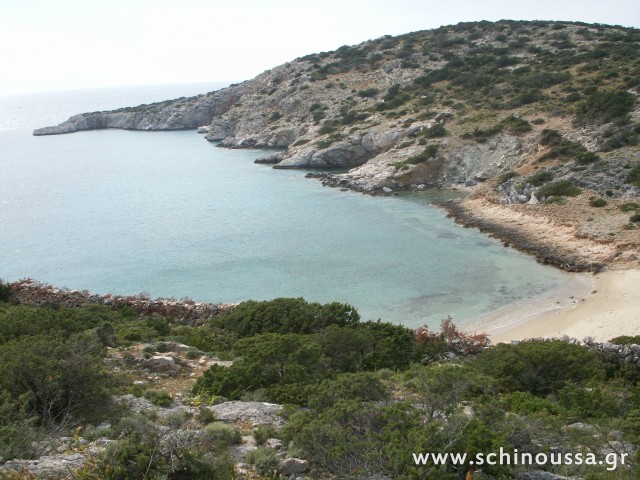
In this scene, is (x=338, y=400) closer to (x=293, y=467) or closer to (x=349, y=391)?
(x=349, y=391)

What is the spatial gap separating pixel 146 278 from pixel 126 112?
91.9m

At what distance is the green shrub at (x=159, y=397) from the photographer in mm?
9617

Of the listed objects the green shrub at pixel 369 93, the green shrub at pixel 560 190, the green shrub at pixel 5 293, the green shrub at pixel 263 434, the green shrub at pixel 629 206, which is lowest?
the green shrub at pixel 5 293

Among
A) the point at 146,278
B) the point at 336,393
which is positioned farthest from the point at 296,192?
the point at 336,393

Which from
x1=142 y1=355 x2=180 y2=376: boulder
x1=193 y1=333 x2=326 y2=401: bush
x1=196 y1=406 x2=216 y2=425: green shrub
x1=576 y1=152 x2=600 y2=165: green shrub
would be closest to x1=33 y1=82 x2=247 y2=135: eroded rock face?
x1=576 y1=152 x2=600 y2=165: green shrub

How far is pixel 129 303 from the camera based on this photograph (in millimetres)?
20031

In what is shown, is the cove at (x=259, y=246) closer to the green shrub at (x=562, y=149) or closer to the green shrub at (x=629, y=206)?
the green shrub at (x=629, y=206)

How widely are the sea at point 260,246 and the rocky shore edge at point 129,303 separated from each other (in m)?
2.09

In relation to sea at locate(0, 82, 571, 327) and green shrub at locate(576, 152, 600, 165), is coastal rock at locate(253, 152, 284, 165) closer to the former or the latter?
sea at locate(0, 82, 571, 327)

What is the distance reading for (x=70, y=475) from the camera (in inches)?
241

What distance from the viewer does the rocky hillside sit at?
41688mm

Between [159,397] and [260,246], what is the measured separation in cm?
1942

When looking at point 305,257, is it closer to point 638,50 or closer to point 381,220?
point 381,220

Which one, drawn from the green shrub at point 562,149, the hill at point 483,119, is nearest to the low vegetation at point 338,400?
the hill at point 483,119
